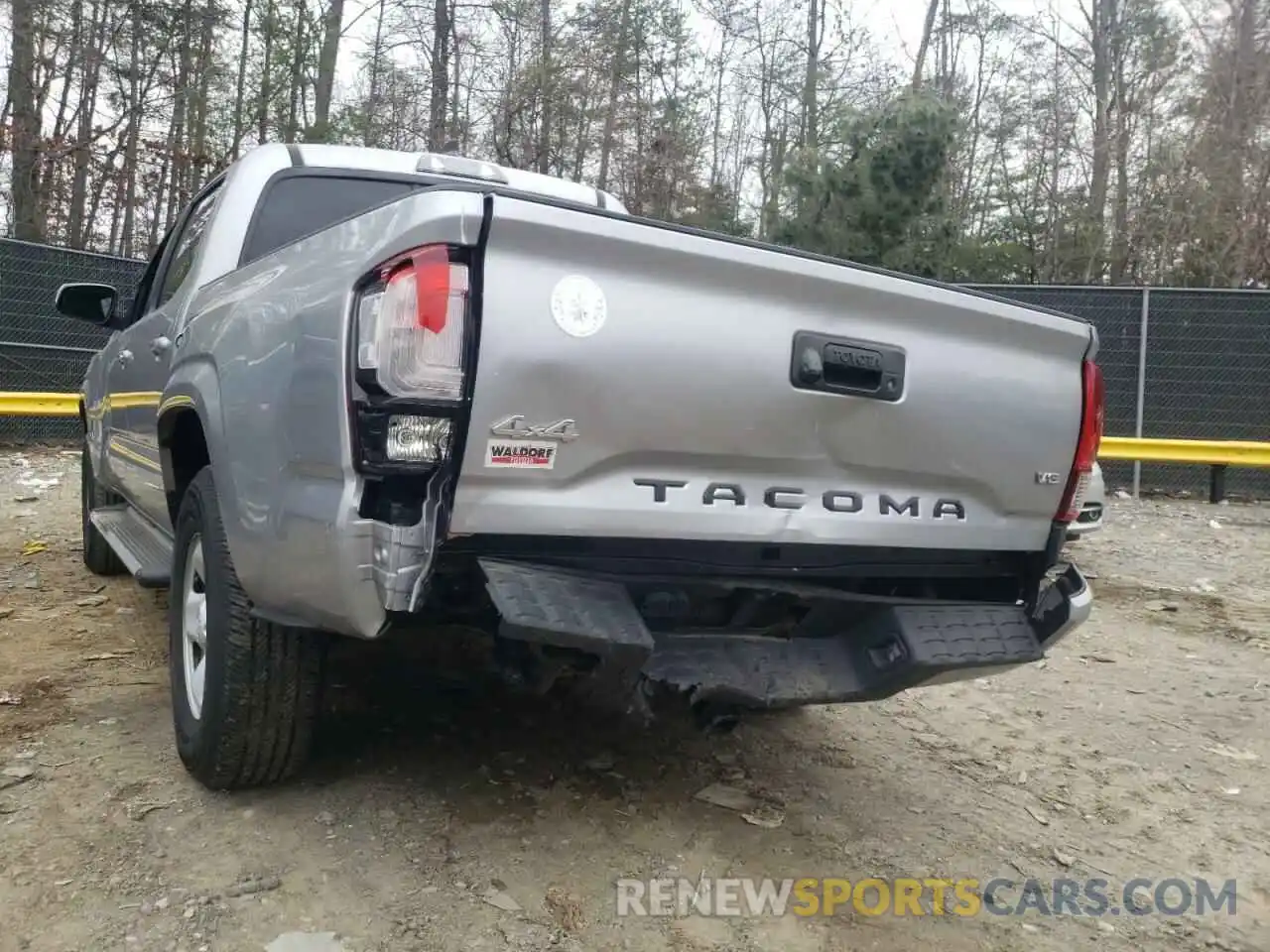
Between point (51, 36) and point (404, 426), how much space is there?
65.8 feet

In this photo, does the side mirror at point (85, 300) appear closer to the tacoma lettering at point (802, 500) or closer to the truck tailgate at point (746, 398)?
the truck tailgate at point (746, 398)

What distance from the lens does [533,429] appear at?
2.20 metres

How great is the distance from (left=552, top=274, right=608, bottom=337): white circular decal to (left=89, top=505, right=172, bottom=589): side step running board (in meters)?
1.91

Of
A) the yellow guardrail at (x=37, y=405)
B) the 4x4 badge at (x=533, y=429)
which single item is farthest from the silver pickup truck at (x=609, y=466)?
the yellow guardrail at (x=37, y=405)

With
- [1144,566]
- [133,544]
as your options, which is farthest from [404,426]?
[1144,566]

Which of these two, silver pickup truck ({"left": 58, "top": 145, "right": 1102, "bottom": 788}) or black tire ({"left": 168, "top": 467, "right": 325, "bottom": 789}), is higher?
silver pickup truck ({"left": 58, "top": 145, "right": 1102, "bottom": 788})

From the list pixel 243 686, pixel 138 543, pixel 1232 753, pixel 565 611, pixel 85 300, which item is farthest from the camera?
pixel 85 300

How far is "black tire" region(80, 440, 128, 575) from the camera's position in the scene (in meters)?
5.65

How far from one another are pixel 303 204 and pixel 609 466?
2.13 metres

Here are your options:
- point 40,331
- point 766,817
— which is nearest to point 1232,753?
point 766,817

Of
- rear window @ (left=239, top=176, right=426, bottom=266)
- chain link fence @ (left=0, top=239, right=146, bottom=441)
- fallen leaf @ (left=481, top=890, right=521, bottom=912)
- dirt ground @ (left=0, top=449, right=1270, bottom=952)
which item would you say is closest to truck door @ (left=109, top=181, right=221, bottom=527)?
rear window @ (left=239, top=176, right=426, bottom=266)

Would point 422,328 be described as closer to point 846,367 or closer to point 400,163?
point 846,367

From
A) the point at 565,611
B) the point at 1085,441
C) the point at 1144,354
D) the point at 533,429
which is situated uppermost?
the point at 1144,354

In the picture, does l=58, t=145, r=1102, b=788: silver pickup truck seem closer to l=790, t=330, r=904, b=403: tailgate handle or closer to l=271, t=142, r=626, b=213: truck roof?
l=790, t=330, r=904, b=403: tailgate handle
